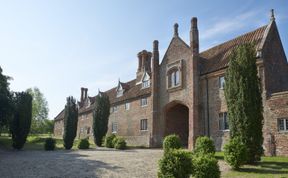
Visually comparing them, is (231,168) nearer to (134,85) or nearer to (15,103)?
(15,103)

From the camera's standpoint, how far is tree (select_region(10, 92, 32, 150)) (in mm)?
34062

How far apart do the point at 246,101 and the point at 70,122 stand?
79.1ft

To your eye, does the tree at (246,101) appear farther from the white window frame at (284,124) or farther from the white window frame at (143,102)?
the white window frame at (143,102)

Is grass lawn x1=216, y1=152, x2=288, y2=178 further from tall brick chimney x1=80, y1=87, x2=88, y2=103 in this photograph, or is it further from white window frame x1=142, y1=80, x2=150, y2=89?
tall brick chimney x1=80, y1=87, x2=88, y2=103

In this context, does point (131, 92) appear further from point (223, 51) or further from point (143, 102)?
point (223, 51)

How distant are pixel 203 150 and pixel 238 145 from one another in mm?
2892

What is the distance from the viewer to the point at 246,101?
1773cm

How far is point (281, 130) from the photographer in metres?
21.2

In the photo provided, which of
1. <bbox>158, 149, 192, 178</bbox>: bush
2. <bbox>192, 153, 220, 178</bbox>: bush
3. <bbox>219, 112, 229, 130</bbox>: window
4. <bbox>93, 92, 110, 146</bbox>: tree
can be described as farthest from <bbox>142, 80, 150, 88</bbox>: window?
<bbox>158, 149, 192, 178</bbox>: bush

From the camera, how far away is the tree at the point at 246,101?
1727 cm

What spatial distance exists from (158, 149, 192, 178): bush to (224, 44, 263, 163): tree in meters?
6.82

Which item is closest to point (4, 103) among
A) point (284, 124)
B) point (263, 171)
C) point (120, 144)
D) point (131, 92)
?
point (120, 144)

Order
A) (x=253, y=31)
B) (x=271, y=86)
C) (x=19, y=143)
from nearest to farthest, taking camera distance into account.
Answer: (x=271, y=86), (x=253, y=31), (x=19, y=143)

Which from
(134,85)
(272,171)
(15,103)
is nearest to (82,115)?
(134,85)
